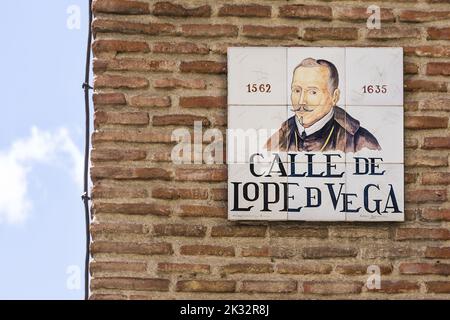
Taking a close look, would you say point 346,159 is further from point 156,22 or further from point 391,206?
point 156,22

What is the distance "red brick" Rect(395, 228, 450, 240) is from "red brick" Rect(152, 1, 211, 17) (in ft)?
4.56

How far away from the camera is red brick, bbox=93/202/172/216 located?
861 centimetres

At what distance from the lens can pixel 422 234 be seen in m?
8.62

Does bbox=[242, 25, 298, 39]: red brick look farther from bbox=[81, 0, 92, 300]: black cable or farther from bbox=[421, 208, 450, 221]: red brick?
bbox=[421, 208, 450, 221]: red brick

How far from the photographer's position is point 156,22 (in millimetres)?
8789

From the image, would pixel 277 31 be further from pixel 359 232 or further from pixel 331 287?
pixel 331 287

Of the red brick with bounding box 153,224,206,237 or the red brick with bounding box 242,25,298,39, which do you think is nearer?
the red brick with bounding box 153,224,206,237

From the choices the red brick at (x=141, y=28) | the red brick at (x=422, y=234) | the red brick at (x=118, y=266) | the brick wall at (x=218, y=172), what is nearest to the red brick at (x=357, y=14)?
the brick wall at (x=218, y=172)

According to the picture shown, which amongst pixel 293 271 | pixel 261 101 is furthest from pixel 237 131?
pixel 293 271

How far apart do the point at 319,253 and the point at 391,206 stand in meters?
0.41

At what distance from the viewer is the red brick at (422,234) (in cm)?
862

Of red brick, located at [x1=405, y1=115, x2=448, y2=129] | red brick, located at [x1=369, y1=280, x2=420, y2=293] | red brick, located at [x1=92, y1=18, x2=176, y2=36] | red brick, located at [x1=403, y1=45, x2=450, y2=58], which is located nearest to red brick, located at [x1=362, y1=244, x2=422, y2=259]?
red brick, located at [x1=369, y1=280, x2=420, y2=293]

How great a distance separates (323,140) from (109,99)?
40.8 inches

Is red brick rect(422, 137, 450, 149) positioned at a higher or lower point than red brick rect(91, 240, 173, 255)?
higher
